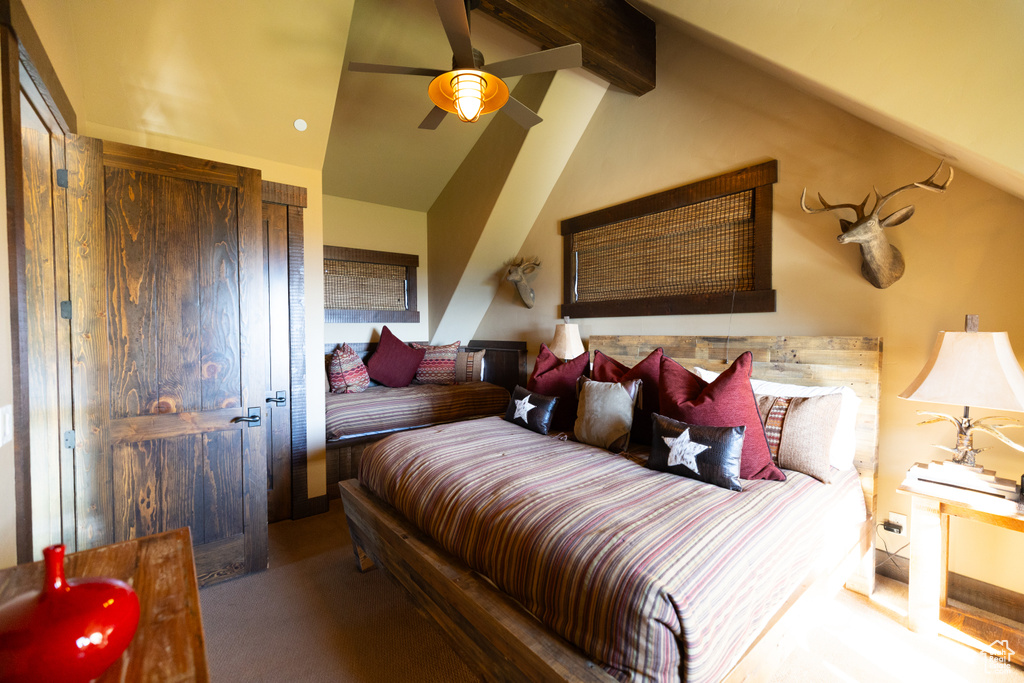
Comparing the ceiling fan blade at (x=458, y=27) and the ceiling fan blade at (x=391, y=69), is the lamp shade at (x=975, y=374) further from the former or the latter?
the ceiling fan blade at (x=391, y=69)

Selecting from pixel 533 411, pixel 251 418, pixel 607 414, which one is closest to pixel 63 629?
pixel 251 418

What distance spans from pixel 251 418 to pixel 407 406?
1533 millimetres

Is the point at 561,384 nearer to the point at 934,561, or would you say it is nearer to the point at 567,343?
the point at 567,343

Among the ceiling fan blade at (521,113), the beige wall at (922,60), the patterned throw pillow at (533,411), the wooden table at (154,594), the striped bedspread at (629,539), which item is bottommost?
the striped bedspread at (629,539)

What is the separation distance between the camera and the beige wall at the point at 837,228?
197cm

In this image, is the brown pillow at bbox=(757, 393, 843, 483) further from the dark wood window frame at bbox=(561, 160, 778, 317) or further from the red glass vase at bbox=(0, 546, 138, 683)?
the red glass vase at bbox=(0, 546, 138, 683)

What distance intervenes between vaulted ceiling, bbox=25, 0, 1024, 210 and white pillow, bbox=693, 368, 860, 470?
104 centimetres

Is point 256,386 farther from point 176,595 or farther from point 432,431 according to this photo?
point 176,595

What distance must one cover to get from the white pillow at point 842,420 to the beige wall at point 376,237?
12.4ft

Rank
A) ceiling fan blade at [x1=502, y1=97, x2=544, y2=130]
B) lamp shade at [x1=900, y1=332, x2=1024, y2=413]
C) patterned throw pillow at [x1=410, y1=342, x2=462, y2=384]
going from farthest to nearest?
patterned throw pillow at [x1=410, y1=342, x2=462, y2=384]
ceiling fan blade at [x1=502, y1=97, x2=544, y2=130]
lamp shade at [x1=900, y1=332, x2=1024, y2=413]

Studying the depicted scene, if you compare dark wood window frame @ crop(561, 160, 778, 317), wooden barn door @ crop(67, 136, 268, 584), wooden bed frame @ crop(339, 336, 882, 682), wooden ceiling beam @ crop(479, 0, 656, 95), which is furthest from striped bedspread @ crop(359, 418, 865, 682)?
wooden ceiling beam @ crop(479, 0, 656, 95)

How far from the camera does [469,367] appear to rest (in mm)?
4805

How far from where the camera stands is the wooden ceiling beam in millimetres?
2387

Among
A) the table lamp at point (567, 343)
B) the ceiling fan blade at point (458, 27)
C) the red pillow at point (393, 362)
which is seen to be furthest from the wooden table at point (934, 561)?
the red pillow at point (393, 362)
